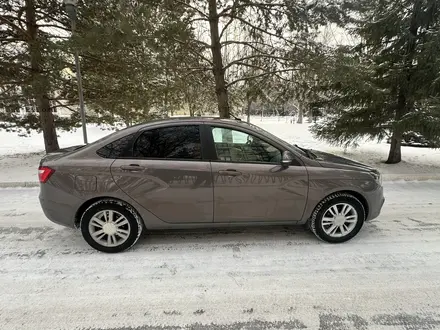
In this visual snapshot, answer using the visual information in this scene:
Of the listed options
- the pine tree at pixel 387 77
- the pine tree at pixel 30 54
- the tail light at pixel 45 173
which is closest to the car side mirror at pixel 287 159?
the tail light at pixel 45 173

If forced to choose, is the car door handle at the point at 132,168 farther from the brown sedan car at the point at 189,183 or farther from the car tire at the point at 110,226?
the car tire at the point at 110,226

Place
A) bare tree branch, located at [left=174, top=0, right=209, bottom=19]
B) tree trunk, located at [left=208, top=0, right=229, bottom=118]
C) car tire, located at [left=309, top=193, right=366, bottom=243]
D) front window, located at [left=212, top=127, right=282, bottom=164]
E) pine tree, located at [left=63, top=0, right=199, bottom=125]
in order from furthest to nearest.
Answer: tree trunk, located at [left=208, top=0, right=229, bottom=118] → bare tree branch, located at [left=174, top=0, right=209, bottom=19] → pine tree, located at [left=63, top=0, right=199, bottom=125] → car tire, located at [left=309, top=193, right=366, bottom=243] → front window, located at [left=212, top=127, right=282, bottom=164]

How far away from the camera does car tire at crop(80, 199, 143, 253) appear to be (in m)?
2.95

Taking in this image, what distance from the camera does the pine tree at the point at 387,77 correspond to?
595 centimetres

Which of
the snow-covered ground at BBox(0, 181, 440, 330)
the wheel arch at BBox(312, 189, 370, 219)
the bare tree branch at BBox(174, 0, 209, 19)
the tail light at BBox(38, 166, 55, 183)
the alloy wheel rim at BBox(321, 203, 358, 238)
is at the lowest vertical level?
the snow-covered ground at BBox(0, 181, 440, 330)

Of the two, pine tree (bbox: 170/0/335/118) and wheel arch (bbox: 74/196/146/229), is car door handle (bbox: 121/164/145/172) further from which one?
pine tree (bbox: 170/0/335/118)

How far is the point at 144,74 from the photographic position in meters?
6.61

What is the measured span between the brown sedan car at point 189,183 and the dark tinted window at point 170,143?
11 millimetres

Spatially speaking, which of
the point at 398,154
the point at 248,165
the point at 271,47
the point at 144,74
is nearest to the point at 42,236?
the point at 248,165

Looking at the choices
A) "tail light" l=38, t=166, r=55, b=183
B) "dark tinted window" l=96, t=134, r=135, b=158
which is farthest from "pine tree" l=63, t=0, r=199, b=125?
"tail light" l=38, t=166, r=55, b=183

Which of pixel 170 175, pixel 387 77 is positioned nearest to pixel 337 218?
pixel 170 175

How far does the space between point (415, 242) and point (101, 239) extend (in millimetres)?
3770

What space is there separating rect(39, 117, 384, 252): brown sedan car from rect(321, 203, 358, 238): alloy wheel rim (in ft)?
0.04

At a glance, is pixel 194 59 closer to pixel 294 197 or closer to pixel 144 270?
pixel 294 197
